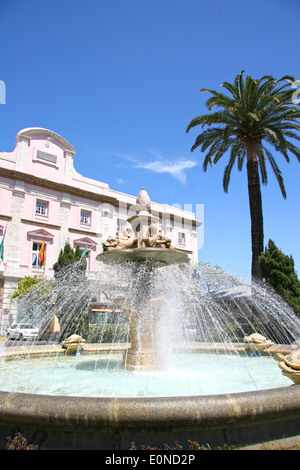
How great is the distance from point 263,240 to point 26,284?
15.5m

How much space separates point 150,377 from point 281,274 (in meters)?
11.1

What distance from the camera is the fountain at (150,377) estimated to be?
291 cm

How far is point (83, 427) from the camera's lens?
2893mm

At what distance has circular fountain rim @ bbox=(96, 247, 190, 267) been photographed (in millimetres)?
6924

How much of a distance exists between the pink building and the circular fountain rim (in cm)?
1814

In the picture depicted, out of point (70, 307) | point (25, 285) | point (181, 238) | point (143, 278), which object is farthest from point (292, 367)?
point (181, 238)

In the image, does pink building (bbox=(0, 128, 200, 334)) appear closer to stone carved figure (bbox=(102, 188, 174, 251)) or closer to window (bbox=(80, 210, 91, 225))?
window (bbox=(80, 210, 91, 225))

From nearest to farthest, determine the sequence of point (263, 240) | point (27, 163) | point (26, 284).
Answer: point (263, 240) → point (26, 284) → point (27, 163)

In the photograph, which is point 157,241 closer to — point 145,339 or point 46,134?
point 145,339

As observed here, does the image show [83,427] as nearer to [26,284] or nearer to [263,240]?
[263,240]

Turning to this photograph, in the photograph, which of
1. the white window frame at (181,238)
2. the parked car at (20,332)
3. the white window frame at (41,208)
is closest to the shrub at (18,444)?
the parked car at (20,332)

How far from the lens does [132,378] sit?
5.98 m
